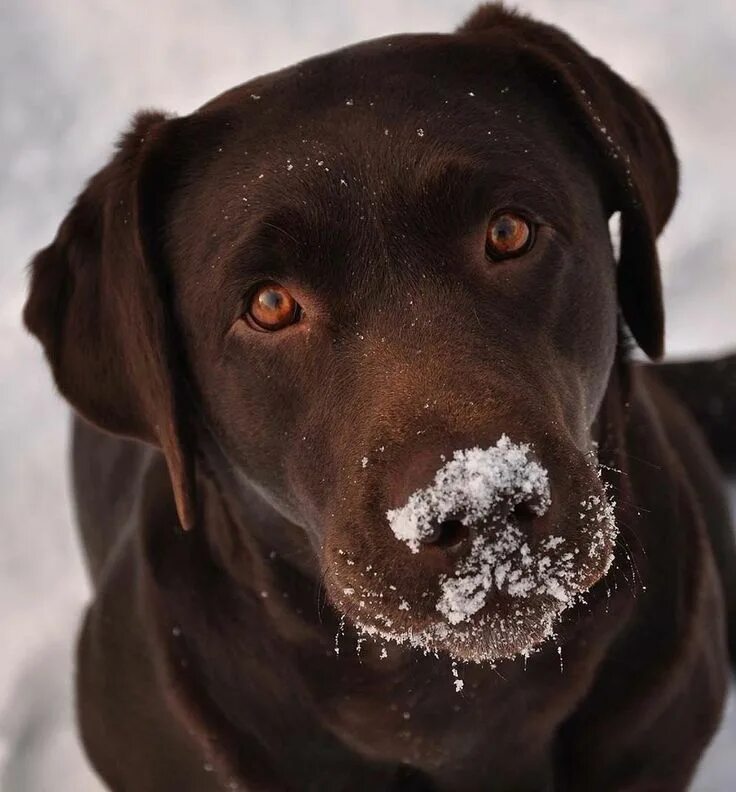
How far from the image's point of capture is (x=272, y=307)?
1.69m

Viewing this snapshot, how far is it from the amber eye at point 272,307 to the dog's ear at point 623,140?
596 mm

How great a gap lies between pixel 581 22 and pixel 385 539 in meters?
3.12

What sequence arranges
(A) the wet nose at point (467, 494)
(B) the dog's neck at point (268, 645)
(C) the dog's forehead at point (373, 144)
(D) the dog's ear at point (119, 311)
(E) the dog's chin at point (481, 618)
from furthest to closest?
(B) the dog's neck at point (268, 645), (D) the dog's ear at point (119, 311), (C) the dog's forehead at point (373, 144), (E) the dog's chin at point (481, 618), (A) the wet nose at point (467, 494)

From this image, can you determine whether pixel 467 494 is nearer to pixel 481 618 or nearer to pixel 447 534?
pixel 447 534

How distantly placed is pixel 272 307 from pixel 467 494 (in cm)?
50

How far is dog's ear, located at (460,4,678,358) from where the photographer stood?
1854 millimetres

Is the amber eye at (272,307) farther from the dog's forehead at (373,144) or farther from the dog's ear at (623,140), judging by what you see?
the dog's ear at (623,140)

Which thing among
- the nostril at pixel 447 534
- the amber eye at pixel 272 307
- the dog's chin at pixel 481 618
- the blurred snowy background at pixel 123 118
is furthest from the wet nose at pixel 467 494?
the blurred snowy background at pixel 123 118

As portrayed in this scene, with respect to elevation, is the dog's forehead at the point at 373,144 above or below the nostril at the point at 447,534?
above

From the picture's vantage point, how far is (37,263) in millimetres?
1996

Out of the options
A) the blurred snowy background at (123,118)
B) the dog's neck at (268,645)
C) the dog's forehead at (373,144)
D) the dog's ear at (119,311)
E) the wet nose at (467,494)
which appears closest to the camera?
the wet nose at (467,494)

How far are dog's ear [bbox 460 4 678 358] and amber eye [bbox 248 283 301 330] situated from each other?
23.5 inches

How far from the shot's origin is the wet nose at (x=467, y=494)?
1.36 meters

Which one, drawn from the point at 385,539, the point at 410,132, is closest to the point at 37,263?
the point at 410,132
